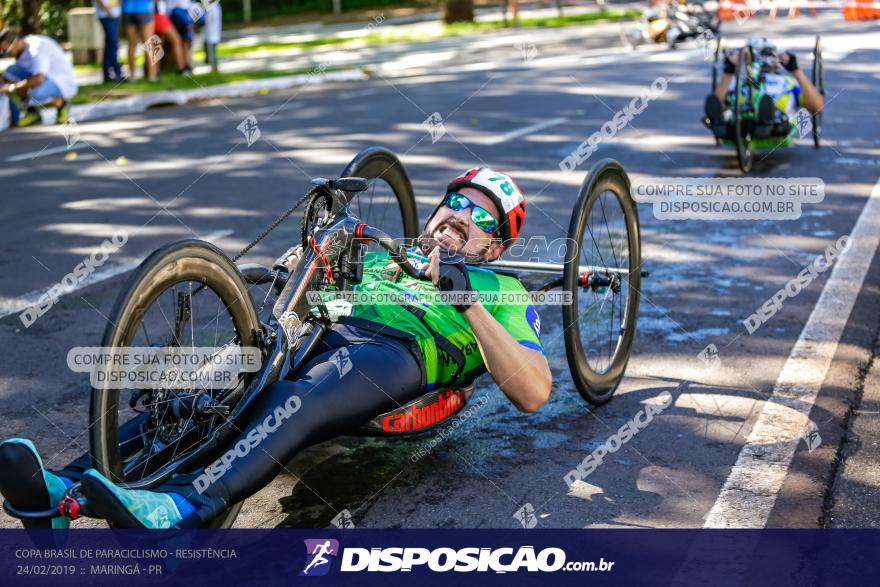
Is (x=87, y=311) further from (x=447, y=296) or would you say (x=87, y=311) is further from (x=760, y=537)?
(x=760, y=537)

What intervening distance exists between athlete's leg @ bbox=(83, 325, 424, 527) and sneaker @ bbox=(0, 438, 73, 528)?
16cm

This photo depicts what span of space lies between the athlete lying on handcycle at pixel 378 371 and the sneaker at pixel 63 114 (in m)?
9.44

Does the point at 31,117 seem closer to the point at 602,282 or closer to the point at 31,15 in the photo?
the point at 31,15

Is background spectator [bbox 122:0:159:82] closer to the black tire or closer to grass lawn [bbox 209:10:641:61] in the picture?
grass lawn [bbox 209:10:641:61]

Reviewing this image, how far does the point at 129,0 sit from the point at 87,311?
33.5 feet

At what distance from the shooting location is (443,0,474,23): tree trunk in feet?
85.7

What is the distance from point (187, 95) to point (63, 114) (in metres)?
2.24

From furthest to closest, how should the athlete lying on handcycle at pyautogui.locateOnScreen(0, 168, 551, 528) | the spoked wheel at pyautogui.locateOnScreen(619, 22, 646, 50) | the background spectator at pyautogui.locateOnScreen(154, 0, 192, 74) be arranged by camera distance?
the spoked wheel at pyautogui.locateOnScreen(619, 22, 646, 50) → the background spectator at pyautogui.locateOnScreen(154, 0, 192, 74) → the athlete lying on handcycle at pyautogui.locateOnScreen(0, 168, 551, 528)

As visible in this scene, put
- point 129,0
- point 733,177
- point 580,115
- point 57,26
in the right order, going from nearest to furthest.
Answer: point 733,177, point 580,115, point 129,0, point 57,26

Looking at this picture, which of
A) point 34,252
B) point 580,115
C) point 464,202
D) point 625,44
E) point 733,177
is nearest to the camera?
point 464,202

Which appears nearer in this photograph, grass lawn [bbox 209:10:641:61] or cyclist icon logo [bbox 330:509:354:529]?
cyclist icon logo [bbox 330:509:354:529]

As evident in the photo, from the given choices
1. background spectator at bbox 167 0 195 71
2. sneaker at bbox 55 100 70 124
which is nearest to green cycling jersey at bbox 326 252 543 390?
sneaker at bbox 55 100 70 124

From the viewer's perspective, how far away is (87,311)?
6.01 meters

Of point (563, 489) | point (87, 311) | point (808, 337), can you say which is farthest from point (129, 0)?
point (563, 489)
